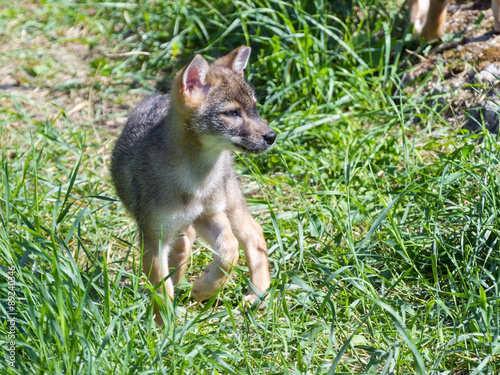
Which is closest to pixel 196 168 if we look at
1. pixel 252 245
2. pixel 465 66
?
pixel 252 245

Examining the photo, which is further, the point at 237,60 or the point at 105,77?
the point at 105,77

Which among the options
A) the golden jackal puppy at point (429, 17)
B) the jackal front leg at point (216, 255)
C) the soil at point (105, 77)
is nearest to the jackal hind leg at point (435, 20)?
the golden jackal puppy at point (429, 17)

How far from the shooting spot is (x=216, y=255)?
16.0ft

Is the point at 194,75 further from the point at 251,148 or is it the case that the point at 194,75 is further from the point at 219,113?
the point at 251,148

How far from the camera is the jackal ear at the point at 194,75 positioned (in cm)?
455

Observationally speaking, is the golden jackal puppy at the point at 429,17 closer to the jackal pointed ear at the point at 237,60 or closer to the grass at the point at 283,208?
the grass at the point at 283,208

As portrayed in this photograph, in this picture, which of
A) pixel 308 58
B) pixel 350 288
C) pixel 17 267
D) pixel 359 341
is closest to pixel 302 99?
pixel 308 58

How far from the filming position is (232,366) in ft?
12.3

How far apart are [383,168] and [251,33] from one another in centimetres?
242

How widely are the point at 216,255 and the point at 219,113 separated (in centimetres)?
101

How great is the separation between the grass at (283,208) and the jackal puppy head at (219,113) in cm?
62

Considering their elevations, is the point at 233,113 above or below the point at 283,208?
above

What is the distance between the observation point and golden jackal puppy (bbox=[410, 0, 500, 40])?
6.68m

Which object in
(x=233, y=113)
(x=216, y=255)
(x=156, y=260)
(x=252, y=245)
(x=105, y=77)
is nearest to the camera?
(x=156, y=260)
